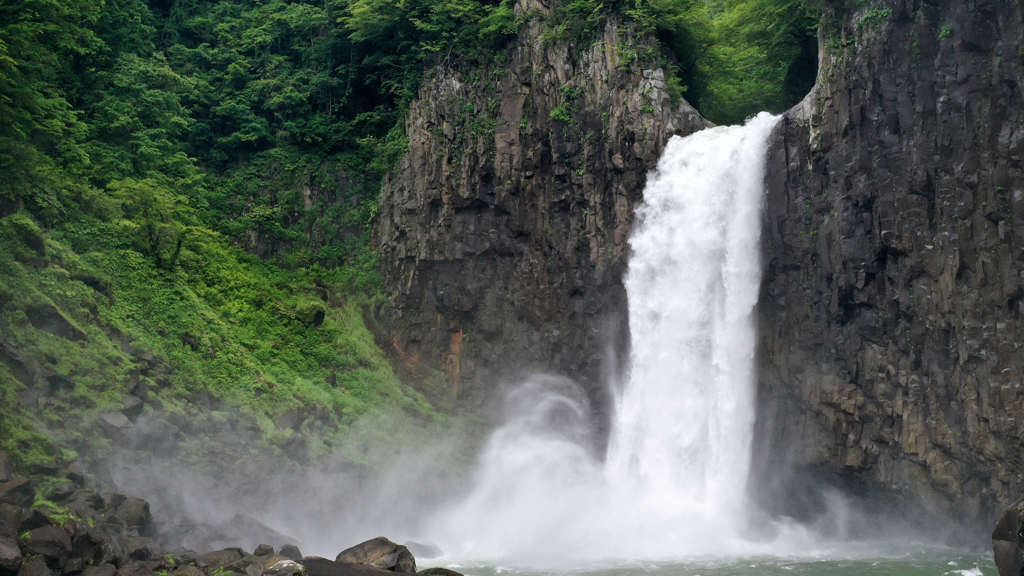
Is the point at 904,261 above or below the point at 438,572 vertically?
above

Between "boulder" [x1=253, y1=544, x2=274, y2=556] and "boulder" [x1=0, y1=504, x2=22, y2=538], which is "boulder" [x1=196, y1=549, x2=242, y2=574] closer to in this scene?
"boulder" [x1=253, y1=544, x2=274, y2=556]

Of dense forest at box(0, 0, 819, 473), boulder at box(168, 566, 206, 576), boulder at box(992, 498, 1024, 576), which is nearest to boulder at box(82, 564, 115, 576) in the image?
boulder at box(168, 566, 206, 576)

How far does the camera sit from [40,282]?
23047 mm

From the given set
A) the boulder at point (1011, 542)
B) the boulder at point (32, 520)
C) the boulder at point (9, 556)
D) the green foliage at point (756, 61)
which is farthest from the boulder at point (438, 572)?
the green foliage at point (756, 61)

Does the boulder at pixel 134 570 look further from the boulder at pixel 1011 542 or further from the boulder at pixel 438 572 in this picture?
the boulder at pixel 1011 542

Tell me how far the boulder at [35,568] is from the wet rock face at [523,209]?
65.9ft

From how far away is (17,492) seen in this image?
1605 cm

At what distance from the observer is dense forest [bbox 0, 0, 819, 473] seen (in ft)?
75.5

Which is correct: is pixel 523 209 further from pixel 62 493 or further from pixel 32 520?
pixel 32 520

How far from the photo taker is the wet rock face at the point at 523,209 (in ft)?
99.0

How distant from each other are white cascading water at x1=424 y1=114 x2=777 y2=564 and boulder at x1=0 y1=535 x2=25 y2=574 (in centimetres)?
1349

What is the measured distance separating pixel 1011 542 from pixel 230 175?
109ft

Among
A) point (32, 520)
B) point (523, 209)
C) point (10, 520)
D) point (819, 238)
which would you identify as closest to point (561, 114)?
point (523, 209)

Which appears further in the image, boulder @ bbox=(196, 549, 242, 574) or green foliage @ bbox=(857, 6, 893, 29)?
green foliage @ bbox=(857, 6, 893, 29)
